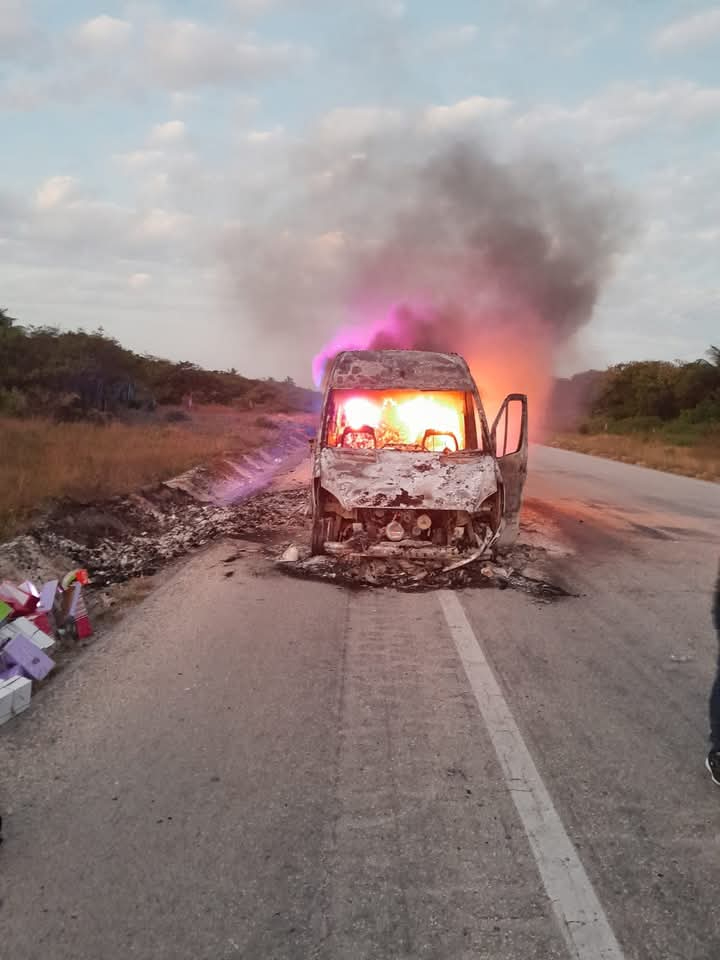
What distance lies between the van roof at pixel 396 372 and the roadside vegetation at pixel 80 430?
3.86m

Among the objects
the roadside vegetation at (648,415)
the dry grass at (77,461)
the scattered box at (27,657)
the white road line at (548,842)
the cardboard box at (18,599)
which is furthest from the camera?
the roadside vegetation at (648,415)

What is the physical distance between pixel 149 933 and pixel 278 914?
1.29ft

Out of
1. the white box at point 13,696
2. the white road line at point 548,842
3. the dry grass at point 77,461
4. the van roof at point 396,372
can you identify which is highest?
the van roof at point 396,372

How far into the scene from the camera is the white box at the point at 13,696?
348 centimetres

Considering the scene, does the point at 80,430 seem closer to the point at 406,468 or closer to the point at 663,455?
the point at 406,468

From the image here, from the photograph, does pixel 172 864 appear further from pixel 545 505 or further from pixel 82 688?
pixel 545 505

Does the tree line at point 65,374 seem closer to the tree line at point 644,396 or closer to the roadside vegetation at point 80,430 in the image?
the roadside vegetation at point 80,430

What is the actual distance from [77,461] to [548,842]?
10.5m

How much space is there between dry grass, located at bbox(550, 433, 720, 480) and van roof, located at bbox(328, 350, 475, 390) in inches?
511

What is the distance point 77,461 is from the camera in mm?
11344

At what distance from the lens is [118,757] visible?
123 inches

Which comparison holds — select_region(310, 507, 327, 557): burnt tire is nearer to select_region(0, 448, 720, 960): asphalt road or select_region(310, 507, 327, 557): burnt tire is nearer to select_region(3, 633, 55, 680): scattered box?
select_region(0, 448, 720, 960): asphalt road

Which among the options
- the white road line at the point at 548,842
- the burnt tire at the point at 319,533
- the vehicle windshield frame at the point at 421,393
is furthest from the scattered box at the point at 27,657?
the vehicle windshield frame at the point at 421,393

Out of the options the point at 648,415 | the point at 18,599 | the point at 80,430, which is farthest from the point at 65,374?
the point at 648,415
